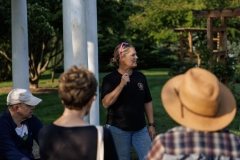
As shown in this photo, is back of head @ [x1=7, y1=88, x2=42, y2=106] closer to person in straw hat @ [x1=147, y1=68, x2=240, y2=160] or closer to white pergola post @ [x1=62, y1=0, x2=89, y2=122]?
white pergola post @ [x1=62, y1=0, x2=89, y2=122]

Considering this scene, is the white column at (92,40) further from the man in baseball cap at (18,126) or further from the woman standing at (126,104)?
the man in baseball cap at (18,126)

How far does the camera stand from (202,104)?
2811 millimetres

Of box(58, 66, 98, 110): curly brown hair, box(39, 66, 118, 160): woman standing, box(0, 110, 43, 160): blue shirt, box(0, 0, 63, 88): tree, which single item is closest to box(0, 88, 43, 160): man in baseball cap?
box(0, 110, 43, 160): blue shirt

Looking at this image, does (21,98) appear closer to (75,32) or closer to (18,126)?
(18,126)

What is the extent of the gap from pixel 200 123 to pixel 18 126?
2.60 metres

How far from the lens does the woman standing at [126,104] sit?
544 centimetres

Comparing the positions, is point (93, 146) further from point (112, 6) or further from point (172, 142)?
point (112, 6)

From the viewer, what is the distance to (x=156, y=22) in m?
32.8

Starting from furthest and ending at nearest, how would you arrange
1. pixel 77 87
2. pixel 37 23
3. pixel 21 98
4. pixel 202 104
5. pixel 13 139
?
pixel 37 23 < pixel 13 139 < pixel 21 98 < pixel 77 87 < pixel 202 104

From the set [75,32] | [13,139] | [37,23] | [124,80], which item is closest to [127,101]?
[124,80]

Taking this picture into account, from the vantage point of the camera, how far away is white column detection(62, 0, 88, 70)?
5973 mm

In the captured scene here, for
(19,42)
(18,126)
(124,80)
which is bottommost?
(18,126)

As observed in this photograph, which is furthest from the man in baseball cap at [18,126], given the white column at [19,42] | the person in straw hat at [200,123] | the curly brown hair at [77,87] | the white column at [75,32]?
the white column at [19,42]

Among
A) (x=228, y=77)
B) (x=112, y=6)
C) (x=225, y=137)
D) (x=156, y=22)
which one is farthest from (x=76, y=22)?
(x=156, y=22)
